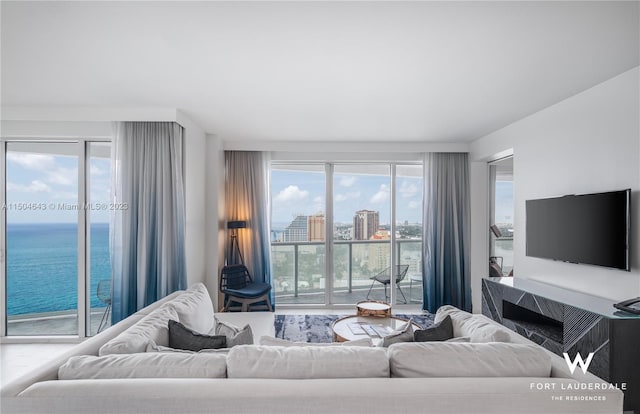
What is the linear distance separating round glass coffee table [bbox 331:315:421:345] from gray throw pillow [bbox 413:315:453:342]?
2.95ft

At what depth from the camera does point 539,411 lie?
135cm

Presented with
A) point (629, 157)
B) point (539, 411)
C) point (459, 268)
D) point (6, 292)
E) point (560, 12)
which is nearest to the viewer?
point (539, 411)

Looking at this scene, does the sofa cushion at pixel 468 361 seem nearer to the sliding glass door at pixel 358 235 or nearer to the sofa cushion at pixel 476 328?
the sofa cushion at pixel 476 328

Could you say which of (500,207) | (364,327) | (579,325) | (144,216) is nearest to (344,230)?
(364,327)

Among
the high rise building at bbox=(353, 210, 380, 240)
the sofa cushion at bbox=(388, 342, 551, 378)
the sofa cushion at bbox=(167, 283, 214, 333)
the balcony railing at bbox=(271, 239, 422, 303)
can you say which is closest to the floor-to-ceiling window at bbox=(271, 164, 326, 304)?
the balcony railing at bbox=(271, 239, 422, 303)

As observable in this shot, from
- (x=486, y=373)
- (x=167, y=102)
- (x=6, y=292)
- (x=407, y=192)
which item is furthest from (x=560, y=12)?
(x=6, y=292)

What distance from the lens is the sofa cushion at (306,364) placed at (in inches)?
59.0

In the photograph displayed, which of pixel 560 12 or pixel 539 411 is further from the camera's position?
pixel 560 12

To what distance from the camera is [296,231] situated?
5258 millimetres

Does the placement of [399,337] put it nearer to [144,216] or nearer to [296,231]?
[144,216]

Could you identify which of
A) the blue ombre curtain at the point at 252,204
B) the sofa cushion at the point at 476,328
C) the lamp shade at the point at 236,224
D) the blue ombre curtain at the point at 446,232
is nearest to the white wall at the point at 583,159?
the blue ombre curtain at the point at 446,232

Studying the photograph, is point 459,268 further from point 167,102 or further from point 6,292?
point 6,292

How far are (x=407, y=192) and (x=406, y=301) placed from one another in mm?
1686

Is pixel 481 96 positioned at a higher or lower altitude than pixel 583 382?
higher
